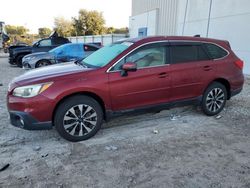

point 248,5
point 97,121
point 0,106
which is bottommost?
point 0,106

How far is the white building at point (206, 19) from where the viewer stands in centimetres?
1098

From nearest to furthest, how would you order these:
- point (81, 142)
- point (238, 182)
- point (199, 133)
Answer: point (238, 182) → point (81, 142) → point (199, 133)

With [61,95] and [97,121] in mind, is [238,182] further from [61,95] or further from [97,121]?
[61,95]

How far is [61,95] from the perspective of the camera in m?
3.96

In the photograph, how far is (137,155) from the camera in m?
3.79

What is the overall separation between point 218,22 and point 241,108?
24.7 feet

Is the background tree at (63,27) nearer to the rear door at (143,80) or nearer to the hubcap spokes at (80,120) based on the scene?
the rear door at (143,80)

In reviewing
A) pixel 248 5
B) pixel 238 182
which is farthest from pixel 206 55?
pixel 248 5

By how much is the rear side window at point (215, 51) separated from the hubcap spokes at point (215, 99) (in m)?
0.71

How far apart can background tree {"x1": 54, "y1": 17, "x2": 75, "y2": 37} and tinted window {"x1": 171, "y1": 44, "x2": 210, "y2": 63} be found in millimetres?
43634

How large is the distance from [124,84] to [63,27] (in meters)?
49.3

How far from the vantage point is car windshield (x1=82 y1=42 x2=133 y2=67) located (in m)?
4.55

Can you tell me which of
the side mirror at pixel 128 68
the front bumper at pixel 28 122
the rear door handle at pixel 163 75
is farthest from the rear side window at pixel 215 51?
the front bumper at pixel 28 122

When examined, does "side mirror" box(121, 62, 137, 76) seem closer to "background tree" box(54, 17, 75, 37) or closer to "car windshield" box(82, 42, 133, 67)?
"car windshield" box(82, 42, 133, 67)
